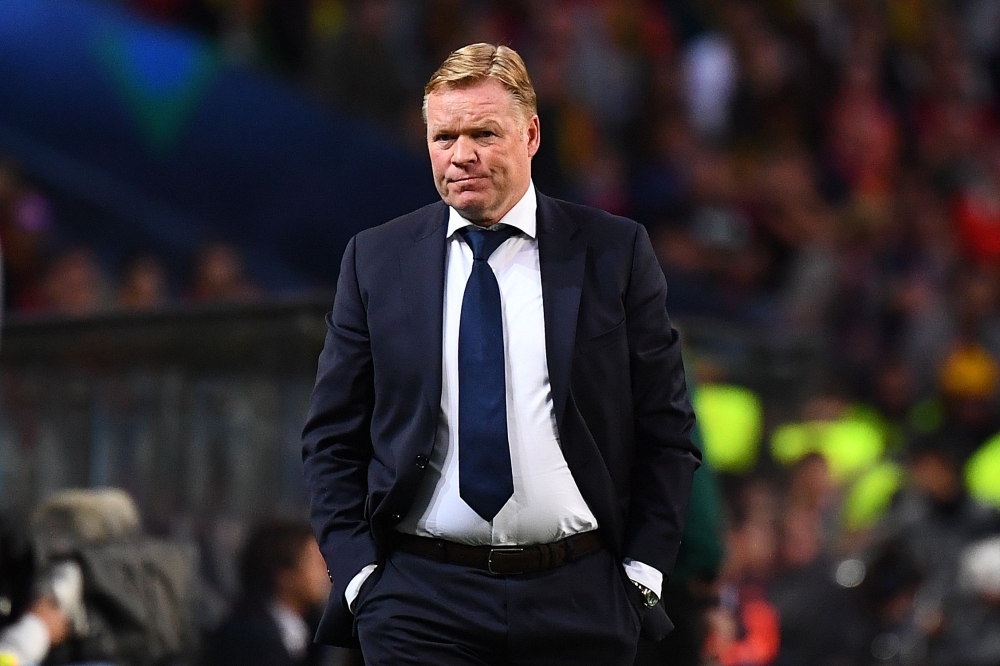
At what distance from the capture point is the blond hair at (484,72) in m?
3.49

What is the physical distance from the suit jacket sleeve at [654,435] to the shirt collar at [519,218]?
0.74 feet

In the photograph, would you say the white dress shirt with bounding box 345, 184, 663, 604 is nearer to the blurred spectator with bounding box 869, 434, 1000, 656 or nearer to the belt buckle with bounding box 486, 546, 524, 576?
the belt buckle with bounding box 486, 546, 524, 576

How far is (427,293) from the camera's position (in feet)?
11.6

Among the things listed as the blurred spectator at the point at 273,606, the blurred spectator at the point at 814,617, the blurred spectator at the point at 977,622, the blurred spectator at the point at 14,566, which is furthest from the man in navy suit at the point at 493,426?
the blurred spectator at the point at 977,622

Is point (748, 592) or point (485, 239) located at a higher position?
point (485, 239)

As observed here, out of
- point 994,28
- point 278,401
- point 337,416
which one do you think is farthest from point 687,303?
point 337,416

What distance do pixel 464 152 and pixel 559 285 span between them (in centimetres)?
32

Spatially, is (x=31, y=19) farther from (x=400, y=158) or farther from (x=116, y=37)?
(x=400, y=158)

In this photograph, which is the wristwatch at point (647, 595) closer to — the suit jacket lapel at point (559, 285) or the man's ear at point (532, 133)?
the suit jacket lapel at point (559, 285)

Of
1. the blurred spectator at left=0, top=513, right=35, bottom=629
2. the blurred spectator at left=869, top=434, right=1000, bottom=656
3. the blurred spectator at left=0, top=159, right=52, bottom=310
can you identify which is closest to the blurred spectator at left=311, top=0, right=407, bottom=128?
the blurred spectator at left=0, top=159, right=52, bottom=310

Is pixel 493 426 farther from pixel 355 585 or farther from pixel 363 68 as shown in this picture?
pixel 363 68

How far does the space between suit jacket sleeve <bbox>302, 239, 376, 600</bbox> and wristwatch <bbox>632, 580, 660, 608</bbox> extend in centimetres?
52

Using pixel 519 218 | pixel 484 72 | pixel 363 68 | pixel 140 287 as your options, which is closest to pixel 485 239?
pixel 519 218

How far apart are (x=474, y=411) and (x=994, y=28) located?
13.4 meters
